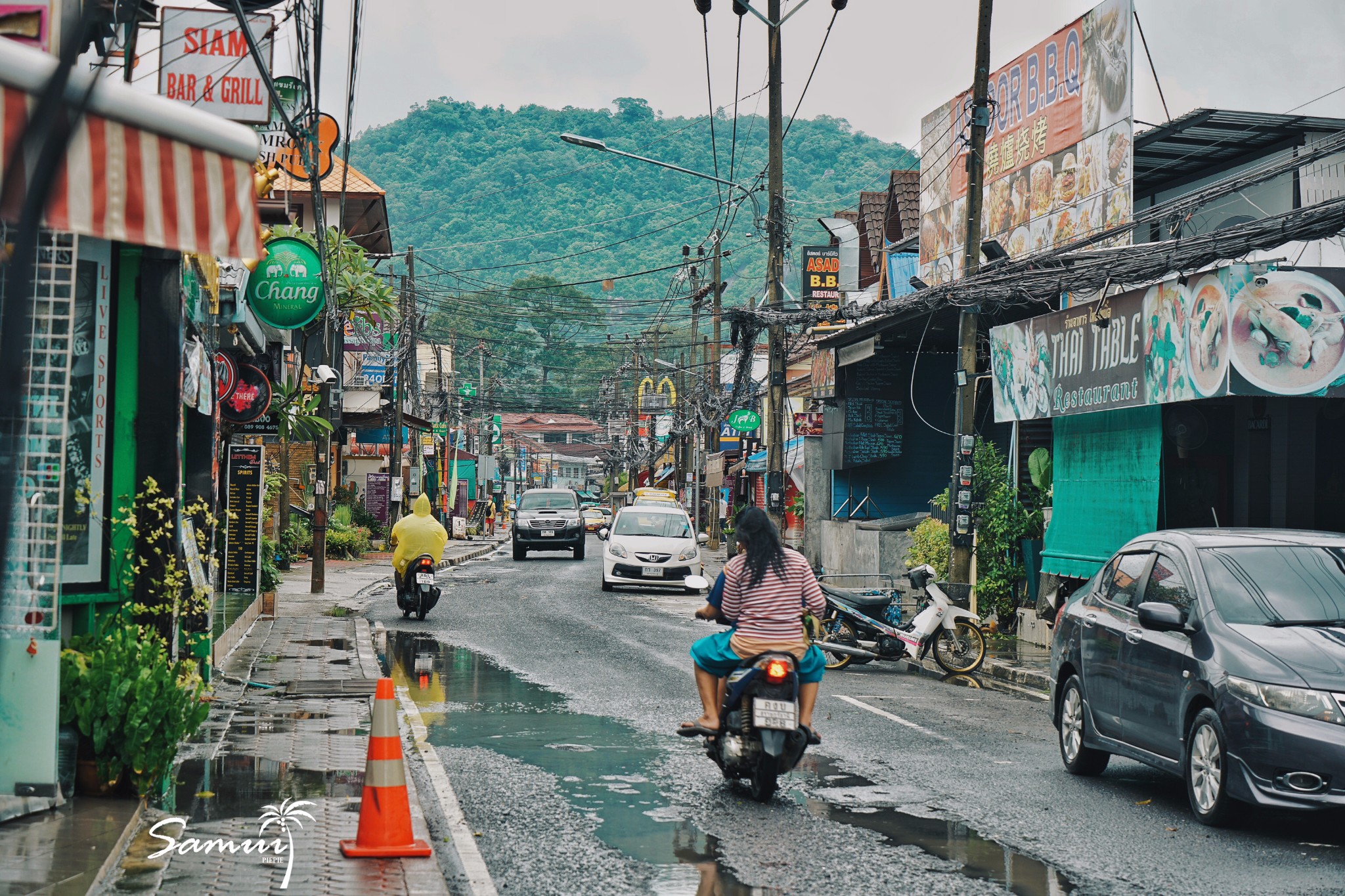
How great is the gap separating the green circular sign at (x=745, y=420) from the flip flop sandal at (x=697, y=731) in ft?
97.5

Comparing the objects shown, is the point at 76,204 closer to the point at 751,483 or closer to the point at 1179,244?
the point at 1179,244

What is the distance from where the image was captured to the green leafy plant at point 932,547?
2192cm

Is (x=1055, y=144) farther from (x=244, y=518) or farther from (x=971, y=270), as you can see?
(x=244, y=518)

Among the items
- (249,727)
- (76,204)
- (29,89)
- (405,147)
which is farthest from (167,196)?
(405,147)

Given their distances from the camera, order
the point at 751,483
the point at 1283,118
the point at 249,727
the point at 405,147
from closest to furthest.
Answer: the point at 249,727 < the point at 1283,118 < the point at 751,483 < the point at 405,147

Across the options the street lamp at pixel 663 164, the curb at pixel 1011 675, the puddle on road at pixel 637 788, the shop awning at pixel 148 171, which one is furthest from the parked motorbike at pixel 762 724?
the street lamp at pixel 663 164

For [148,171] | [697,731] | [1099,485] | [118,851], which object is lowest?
[118,851]

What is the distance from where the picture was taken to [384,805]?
260 inches

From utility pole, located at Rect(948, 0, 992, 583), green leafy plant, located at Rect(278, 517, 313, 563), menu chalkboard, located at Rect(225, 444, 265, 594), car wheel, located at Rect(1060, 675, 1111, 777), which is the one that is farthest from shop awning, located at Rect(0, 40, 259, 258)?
Result: green leafy plant, located at Rect(278, 517, 313, 563)

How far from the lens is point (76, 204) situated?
3779 millimetres

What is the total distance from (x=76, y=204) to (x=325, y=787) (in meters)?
5.13

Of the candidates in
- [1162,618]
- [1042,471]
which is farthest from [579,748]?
[1042,471]

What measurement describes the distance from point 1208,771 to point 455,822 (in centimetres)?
Answer: 425

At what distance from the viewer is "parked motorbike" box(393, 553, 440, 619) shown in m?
20.9
